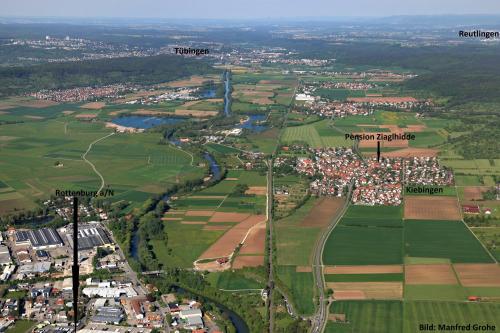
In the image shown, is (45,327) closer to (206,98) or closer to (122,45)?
(206,98)

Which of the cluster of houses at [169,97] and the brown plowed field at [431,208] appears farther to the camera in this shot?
the cluster of houses at [169,97]

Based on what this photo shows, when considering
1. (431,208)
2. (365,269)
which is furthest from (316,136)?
(365,269)

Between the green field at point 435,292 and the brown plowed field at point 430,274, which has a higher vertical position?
the brown plowed field at point 430,274

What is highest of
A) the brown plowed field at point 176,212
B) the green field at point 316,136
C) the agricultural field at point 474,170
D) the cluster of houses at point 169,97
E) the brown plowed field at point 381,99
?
the brown plowed field at point 381,99

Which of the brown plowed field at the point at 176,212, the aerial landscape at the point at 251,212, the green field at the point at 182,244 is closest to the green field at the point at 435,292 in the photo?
the aerial landscape at the point at 251,212

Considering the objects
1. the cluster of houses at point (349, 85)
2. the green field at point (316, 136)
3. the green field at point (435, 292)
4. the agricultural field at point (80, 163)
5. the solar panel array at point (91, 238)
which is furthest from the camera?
the cluster of houses at point (349, 85)

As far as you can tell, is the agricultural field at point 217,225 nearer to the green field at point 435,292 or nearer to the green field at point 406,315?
the green field at point 406,315

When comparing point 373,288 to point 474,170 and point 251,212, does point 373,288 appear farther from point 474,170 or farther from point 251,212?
point 474,170
